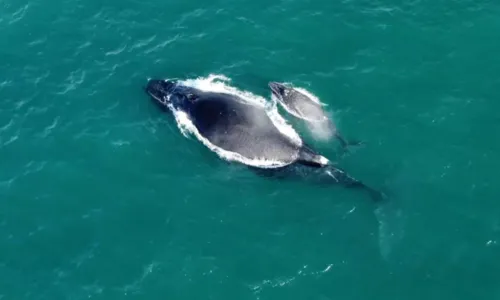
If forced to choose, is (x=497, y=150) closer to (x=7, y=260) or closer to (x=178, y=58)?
(x=178, y=58)

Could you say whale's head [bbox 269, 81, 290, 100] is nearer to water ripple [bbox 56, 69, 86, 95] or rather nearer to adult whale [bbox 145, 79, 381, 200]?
adult whale [bbox 145, 79, 381, 200]

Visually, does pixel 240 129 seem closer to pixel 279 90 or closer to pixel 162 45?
pixel 279 90

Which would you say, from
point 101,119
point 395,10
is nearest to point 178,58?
point 101,119

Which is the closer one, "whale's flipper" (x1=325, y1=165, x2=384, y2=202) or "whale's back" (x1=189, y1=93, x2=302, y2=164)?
"whale's flipper" (x1=325, y1=165, x2=384, y2=202)

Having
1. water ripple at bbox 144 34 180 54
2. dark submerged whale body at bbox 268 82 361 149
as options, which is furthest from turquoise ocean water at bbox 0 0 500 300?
dark submerged whale body at bbox 268 82 361 149

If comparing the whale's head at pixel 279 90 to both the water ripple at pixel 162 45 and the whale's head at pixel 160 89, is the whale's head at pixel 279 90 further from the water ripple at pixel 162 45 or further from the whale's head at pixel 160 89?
the water ripple at pixel 162 45

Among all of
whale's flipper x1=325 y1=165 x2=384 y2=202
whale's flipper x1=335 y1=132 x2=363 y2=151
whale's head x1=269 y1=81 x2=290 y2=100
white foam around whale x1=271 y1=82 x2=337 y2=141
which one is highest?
whale's head x1=269 y1=81 x2=290 y2=100

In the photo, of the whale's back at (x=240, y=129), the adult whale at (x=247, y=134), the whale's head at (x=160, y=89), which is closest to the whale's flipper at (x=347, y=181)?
the adult whale at (x=247, y=134)

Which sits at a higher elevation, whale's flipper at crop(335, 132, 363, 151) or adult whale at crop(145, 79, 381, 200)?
adult whale at crop(145, 79, 381, 200)
